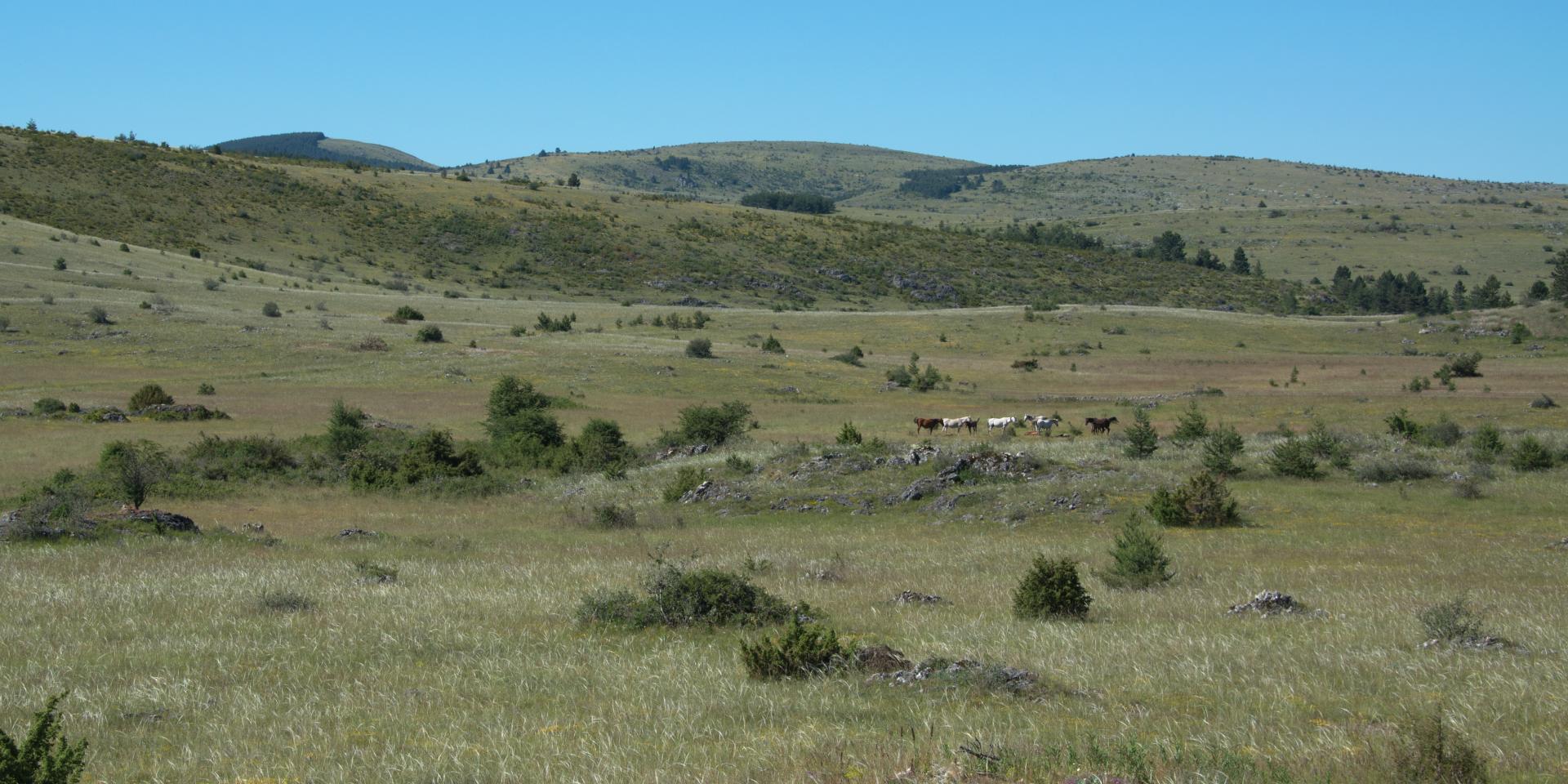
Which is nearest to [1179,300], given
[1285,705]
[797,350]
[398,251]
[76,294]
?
[797,350]

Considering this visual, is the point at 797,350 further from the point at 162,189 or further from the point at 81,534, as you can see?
the point at 162,189

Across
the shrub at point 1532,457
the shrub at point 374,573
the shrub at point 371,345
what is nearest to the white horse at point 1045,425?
the shrub at point 1532,457

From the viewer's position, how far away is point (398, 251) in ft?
360

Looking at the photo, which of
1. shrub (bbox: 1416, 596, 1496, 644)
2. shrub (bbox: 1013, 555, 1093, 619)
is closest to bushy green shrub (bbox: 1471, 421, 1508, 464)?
shrub (bbox: 1416, 596, 1496, 644)

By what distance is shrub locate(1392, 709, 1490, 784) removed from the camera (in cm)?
554

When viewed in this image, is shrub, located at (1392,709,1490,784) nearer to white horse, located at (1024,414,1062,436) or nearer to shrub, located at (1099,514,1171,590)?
shrub, located at (1099,514,1171,590)

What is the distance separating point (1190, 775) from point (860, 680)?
326 cm

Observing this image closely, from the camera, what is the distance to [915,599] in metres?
13.2

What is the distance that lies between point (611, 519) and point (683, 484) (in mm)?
4138

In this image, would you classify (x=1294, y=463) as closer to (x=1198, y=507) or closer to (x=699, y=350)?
(x=1198, y=507)

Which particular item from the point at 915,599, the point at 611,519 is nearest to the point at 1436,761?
the point at 915,599

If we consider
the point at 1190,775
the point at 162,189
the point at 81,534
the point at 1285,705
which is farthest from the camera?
the point at 162,189

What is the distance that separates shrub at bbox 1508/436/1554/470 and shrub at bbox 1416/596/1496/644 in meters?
17.9

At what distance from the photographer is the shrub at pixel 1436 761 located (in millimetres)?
5539
